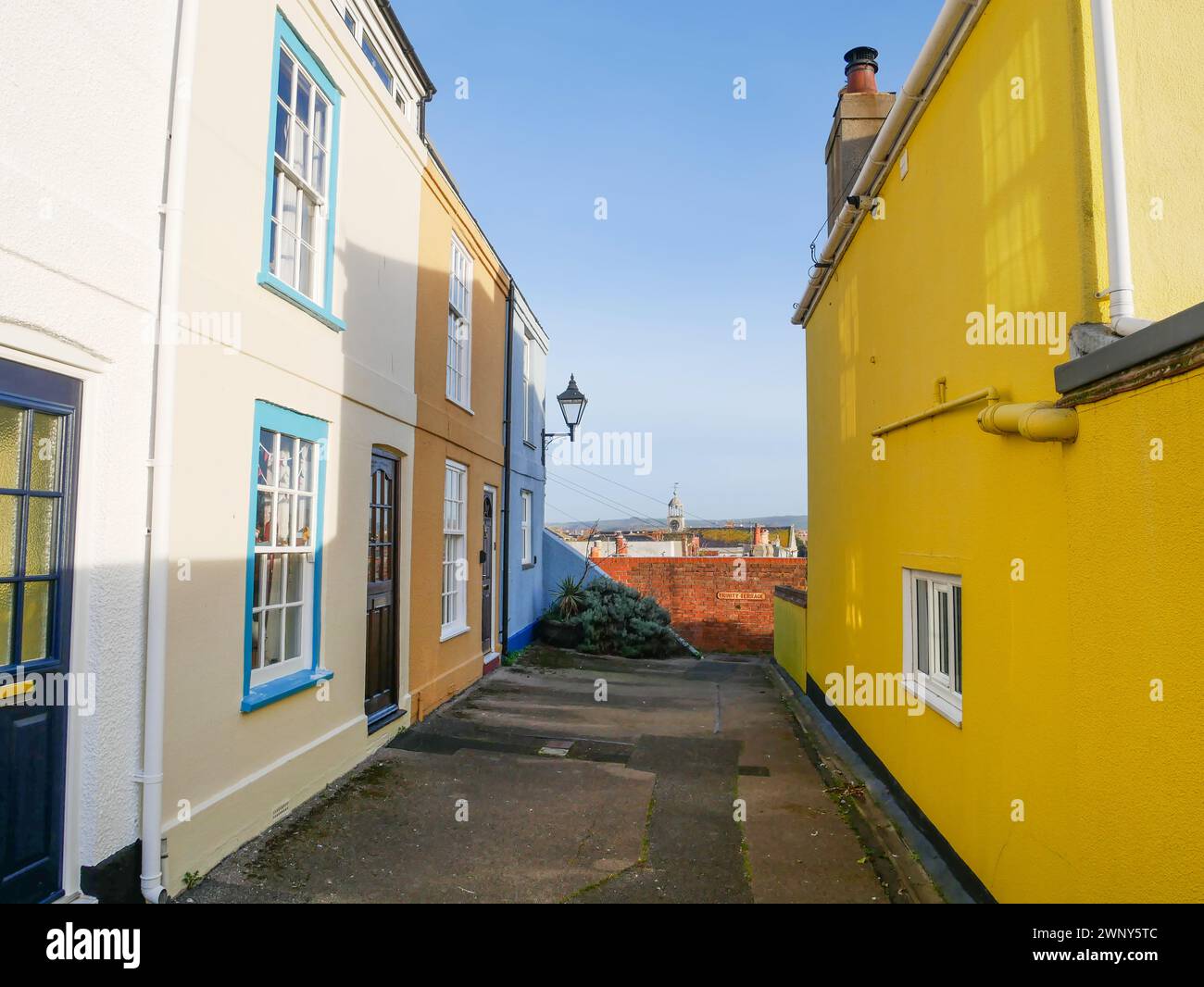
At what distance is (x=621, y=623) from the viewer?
15.4m

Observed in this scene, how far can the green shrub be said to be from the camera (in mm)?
15094

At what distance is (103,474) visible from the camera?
3887 mm

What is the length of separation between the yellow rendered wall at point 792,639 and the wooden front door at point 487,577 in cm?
454

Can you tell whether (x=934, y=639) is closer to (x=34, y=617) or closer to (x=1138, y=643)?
(x=1138, y=643)

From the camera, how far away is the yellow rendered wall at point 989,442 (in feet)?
11.3

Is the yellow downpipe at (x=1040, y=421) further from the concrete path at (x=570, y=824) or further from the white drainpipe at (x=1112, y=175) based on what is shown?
the concrete path at (x=570, y=824)

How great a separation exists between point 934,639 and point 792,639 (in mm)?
6963

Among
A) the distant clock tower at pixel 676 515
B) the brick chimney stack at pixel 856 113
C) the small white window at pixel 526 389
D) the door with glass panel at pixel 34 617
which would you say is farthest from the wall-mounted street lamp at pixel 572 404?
the distant clock tower at pixel 676 515

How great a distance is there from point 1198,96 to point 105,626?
5692 mm

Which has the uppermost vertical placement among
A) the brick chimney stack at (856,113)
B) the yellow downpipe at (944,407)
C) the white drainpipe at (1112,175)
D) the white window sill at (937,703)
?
the brick chimney stack at (856,113)

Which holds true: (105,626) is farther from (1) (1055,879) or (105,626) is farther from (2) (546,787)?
(1) (1055,879)

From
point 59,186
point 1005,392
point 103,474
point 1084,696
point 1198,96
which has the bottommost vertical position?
point 1084,696

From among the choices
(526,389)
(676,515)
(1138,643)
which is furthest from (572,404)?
(676,515)
